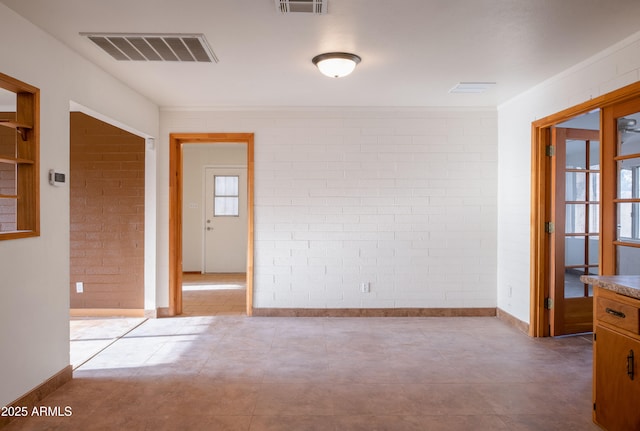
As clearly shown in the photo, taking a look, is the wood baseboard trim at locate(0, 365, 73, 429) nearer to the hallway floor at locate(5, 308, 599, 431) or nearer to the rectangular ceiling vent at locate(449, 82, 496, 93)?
the hallway floor at locate(5, 308, 599, 431)

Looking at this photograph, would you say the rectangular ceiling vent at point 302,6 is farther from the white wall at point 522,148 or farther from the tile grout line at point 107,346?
the tile grout line at point 107,346

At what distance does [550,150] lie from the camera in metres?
4.31

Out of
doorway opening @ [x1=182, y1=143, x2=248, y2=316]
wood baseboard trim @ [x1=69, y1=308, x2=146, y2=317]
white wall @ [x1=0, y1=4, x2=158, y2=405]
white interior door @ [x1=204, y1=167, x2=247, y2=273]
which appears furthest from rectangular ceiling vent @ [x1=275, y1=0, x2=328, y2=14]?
→ white interior door @ [x1=204, y1=167, x2=247, y2=273]

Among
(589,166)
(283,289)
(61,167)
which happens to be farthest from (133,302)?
(589,166)

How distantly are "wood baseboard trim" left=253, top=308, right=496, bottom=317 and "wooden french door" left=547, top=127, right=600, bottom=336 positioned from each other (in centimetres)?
101

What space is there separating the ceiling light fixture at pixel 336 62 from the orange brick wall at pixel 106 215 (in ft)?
9.24

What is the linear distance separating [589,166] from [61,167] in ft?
16.0

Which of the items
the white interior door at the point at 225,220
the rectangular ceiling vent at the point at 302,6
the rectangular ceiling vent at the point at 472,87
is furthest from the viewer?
the white interior door at the point at 225,220

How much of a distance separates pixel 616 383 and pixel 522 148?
2940 mm

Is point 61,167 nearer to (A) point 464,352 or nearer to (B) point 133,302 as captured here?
(B) point 133,302

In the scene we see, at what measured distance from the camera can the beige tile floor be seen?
8.70 feet

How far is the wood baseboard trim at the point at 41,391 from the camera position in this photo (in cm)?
264

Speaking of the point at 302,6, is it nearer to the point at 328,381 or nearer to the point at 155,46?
the point at 155,46

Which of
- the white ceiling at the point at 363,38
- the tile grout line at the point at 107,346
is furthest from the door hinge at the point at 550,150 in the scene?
the tile grout line at the point at 107,346
